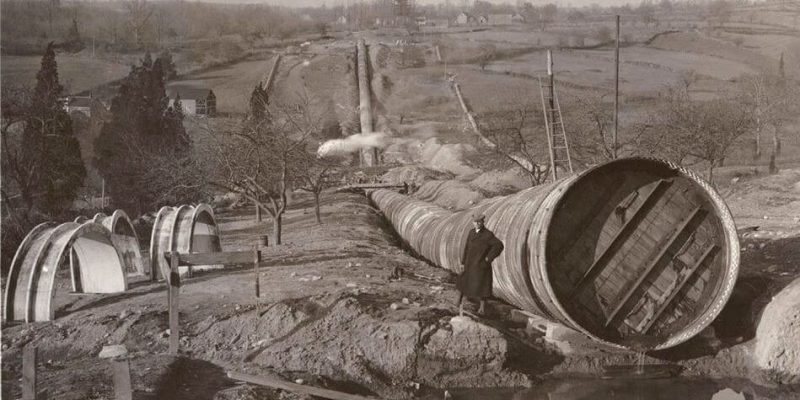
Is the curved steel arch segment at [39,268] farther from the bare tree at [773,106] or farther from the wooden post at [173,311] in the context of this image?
the bare tree at [773,106]

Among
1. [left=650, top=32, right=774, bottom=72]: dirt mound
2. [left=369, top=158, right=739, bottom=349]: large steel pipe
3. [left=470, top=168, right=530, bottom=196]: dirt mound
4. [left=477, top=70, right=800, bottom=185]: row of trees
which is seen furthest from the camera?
[left=650, top=32, right=774, bottom=72]: dirt mound

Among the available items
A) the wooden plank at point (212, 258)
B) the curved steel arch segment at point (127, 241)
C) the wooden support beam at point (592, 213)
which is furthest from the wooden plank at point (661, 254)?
the curved steel arch segment at point (127, 241)


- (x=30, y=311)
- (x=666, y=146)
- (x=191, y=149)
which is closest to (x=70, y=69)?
(x=191, y=149)

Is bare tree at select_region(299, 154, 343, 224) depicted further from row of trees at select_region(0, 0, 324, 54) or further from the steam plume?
the steam plume

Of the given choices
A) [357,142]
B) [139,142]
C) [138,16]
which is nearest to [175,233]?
[139,142]

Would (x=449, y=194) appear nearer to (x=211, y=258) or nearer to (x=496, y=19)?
(x=211, y=258)

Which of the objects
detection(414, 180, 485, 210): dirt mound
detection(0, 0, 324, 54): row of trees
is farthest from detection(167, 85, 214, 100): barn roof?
detection(414, 180, 485, 210): dirt mound

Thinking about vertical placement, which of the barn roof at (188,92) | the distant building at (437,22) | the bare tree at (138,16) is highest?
the distant building at (437,22)
